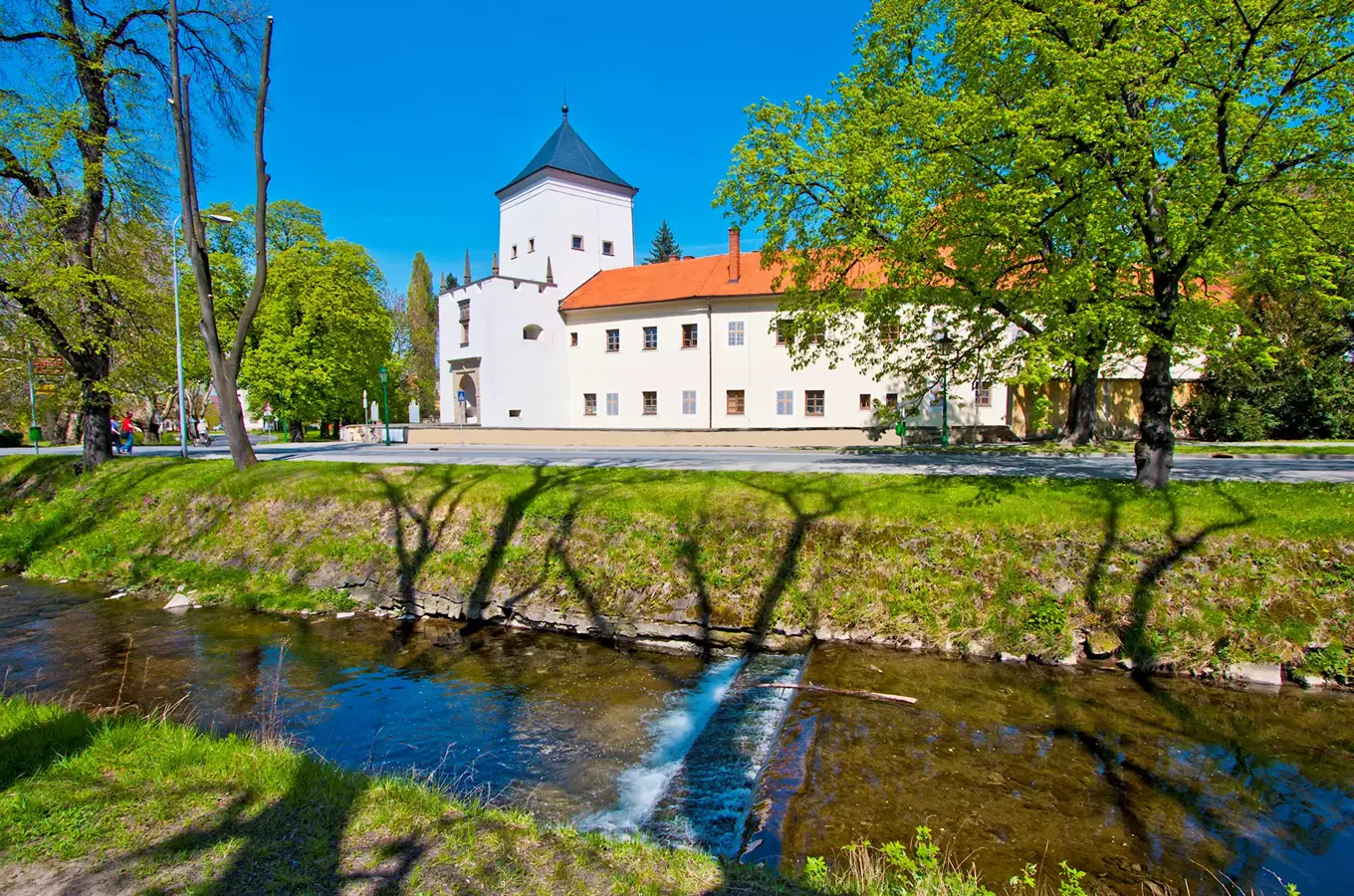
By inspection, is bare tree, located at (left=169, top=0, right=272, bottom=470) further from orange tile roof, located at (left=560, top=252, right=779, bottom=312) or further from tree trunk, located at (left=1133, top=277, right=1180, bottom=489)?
orange tile roof, located at (left=560, top=252, right=779, bottom=312)

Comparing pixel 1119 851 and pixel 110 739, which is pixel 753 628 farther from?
pixel 110 739

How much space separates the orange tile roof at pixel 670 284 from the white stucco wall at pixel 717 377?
823 mm

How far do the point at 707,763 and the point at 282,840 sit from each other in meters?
3.99

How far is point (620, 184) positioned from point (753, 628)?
1631 inches

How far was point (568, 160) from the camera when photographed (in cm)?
4406

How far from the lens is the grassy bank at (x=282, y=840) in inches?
138

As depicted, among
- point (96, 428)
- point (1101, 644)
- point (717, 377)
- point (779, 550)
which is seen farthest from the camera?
point (717, 377)

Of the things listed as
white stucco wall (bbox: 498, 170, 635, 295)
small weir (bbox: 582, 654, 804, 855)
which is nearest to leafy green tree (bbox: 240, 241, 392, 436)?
white stucco wall (bbox: 498, 170, 635, 295)

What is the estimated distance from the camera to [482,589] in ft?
39.6

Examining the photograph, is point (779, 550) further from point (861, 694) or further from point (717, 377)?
point (717, 377)

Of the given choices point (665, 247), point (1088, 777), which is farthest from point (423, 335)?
point (1088, 777)

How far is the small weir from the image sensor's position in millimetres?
5598


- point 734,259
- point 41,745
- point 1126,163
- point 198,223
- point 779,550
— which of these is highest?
point 734,259

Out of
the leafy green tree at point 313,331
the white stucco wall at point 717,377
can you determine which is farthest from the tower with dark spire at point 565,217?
the leafy green tree at point 313,331
